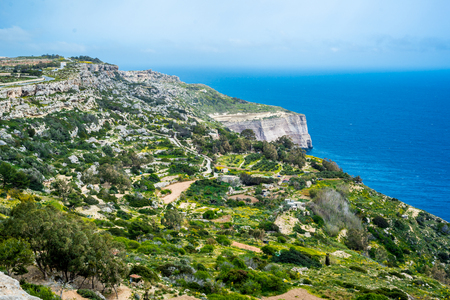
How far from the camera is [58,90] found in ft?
262

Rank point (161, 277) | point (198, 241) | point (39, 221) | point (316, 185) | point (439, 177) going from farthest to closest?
point (439, 177), point (316, 185), point (198, 241), point (161, 277), point (39, 221)

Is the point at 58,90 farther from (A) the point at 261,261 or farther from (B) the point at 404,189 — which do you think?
(B) the point at 404,189

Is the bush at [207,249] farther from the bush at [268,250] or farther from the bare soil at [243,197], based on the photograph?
the bare soil at [243,197]

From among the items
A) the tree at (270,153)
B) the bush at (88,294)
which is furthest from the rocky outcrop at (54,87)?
the tree at (270,153)

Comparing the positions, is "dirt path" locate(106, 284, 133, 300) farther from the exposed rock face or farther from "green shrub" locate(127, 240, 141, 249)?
"green shrub" locate(127, 240, 141, 249)

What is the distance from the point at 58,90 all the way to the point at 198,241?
229ft

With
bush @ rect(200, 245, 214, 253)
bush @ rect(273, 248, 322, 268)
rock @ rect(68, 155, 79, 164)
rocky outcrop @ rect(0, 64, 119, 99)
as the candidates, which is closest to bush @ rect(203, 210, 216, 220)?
bush @ rect(200, 245, 214, 253)

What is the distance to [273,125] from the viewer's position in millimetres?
150875

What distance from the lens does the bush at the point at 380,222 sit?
51656 mm

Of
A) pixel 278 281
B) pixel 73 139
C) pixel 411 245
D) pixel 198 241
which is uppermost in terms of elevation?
pixel 73 139

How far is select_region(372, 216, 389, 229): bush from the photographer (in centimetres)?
5166

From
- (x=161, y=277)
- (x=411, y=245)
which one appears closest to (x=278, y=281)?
(x=161, y=277)

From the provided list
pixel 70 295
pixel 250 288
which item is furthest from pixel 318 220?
pixel 70 295

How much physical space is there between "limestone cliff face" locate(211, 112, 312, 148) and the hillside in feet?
147
